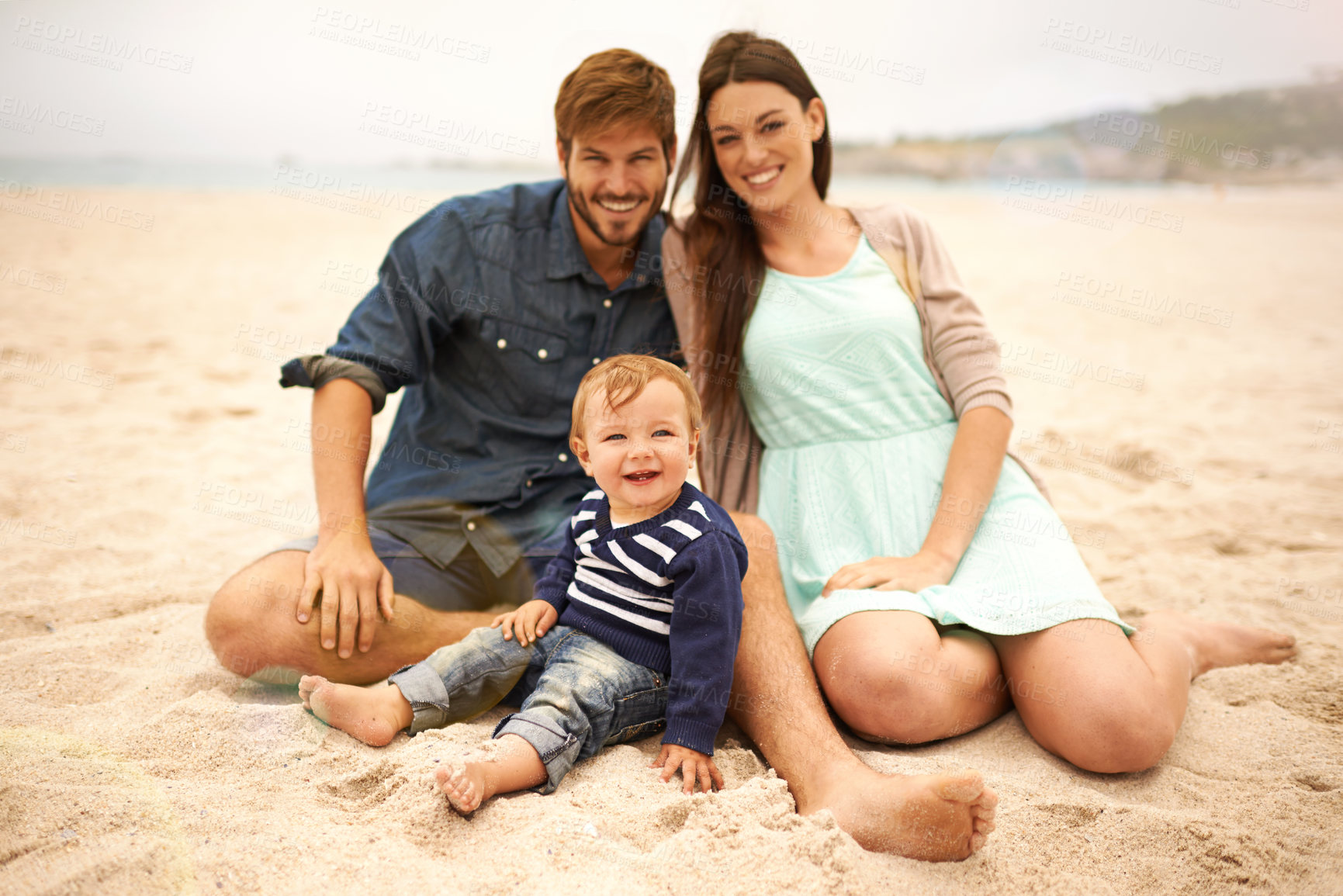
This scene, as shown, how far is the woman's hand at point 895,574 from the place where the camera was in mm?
2227

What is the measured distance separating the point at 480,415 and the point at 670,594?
3.39 feet

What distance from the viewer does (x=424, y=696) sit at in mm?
2002

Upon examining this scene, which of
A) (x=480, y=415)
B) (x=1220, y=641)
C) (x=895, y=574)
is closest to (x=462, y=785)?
(x=895, y=574)

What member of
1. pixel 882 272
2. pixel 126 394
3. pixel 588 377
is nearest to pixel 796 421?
pixel 882 272

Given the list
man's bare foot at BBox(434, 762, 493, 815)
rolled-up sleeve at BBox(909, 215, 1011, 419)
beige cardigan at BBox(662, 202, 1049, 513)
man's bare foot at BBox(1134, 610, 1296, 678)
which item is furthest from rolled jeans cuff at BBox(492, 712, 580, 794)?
man's bare foot at BBox(1134, 610, 1296, 678)

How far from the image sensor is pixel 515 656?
2.08 meters

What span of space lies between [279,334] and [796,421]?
205 inches

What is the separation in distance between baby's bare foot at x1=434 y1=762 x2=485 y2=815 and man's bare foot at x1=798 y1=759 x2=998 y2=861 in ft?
2.28

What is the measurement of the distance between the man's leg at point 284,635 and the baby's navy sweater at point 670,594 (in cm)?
44

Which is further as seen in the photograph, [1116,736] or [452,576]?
[452,576]

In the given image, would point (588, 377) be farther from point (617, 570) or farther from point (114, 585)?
point (114, 585)

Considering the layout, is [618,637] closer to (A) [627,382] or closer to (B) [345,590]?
(A) [627,382]

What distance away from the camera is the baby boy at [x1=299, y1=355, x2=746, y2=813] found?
1.87 meters

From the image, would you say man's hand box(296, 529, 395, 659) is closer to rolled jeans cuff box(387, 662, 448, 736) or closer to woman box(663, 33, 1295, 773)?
rolled jeans cuff box(387, 662, 448, 736)
